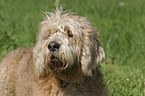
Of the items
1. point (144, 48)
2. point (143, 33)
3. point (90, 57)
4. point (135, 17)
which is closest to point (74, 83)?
point (90, 57)

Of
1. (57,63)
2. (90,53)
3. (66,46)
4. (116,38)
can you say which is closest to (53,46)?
(66,46)

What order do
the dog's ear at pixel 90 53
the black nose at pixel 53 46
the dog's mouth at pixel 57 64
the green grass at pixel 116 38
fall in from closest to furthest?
the black nose at pixel 53 46 < the dog's mouth at pixel 57 64 < the dog's ear at pixel 90 53 < the green grass at pixel 116 38

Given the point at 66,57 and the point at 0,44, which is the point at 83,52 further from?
the point at 0,44

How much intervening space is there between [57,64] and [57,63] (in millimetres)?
27

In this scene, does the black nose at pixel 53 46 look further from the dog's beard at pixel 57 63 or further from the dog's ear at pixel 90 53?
the dog's ear at pixel 90 53

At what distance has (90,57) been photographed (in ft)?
12.2

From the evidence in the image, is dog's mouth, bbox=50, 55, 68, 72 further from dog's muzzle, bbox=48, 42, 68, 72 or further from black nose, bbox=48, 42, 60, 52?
black nose, bbox=48, 42, 60, 52

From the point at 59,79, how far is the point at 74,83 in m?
0.24

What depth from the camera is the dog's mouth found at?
11.4ft

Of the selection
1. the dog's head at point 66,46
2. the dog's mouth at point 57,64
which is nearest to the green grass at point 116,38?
the dog's head at point 66,46

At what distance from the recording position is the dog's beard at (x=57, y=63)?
3436 mm

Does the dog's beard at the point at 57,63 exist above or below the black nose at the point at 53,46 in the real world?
below

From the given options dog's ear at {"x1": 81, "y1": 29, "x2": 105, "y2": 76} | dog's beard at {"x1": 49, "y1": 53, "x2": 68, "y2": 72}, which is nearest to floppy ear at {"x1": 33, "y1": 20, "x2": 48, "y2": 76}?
dog's beard at {"x1": 49, "y1": 53, "x2": 68, "y2": 72}

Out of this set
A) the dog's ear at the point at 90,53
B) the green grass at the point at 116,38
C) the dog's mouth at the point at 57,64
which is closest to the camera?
the dog's mouth at the point at 57,64
